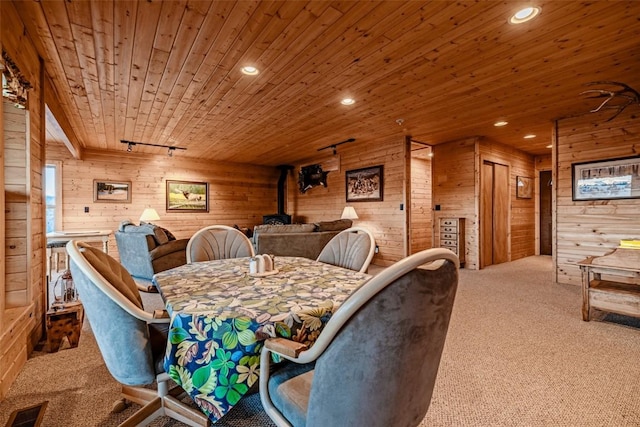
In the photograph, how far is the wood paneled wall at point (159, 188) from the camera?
19.8 ft

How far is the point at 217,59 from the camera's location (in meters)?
2.64

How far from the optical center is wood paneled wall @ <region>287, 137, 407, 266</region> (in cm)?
555

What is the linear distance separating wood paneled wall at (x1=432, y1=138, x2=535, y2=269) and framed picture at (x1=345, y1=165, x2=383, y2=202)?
1.17m

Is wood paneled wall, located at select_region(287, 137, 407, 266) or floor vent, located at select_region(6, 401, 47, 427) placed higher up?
wood paneled wall, located at select_region(287, 137, 407, 266)

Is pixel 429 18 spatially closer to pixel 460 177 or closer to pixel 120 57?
pixel 120 57

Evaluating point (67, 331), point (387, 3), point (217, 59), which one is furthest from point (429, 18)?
point (67, 331)

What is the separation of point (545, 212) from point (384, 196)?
4.22m

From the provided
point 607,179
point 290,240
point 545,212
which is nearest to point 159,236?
point 290,240

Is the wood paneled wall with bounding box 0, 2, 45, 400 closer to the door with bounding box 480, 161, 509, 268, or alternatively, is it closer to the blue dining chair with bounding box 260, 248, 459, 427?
the blue dining chair with bounding box 260, 248, 459, 427

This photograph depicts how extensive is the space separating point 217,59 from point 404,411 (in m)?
2.87

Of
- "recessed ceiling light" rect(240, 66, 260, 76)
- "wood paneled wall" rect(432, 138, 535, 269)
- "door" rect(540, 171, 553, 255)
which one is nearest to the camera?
"recessed ceiling light" rect(240, 66, 260, 76)

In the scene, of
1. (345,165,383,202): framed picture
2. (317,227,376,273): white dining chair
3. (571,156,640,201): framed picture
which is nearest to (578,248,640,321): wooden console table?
(571,156,640,201): framed picture

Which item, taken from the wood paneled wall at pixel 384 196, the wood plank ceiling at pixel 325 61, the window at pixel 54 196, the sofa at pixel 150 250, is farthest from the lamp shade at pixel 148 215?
the wood paneled wall at pixel 384 196

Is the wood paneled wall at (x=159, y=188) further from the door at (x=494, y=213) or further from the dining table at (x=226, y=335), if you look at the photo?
the dining table at (x=226, y=335)
